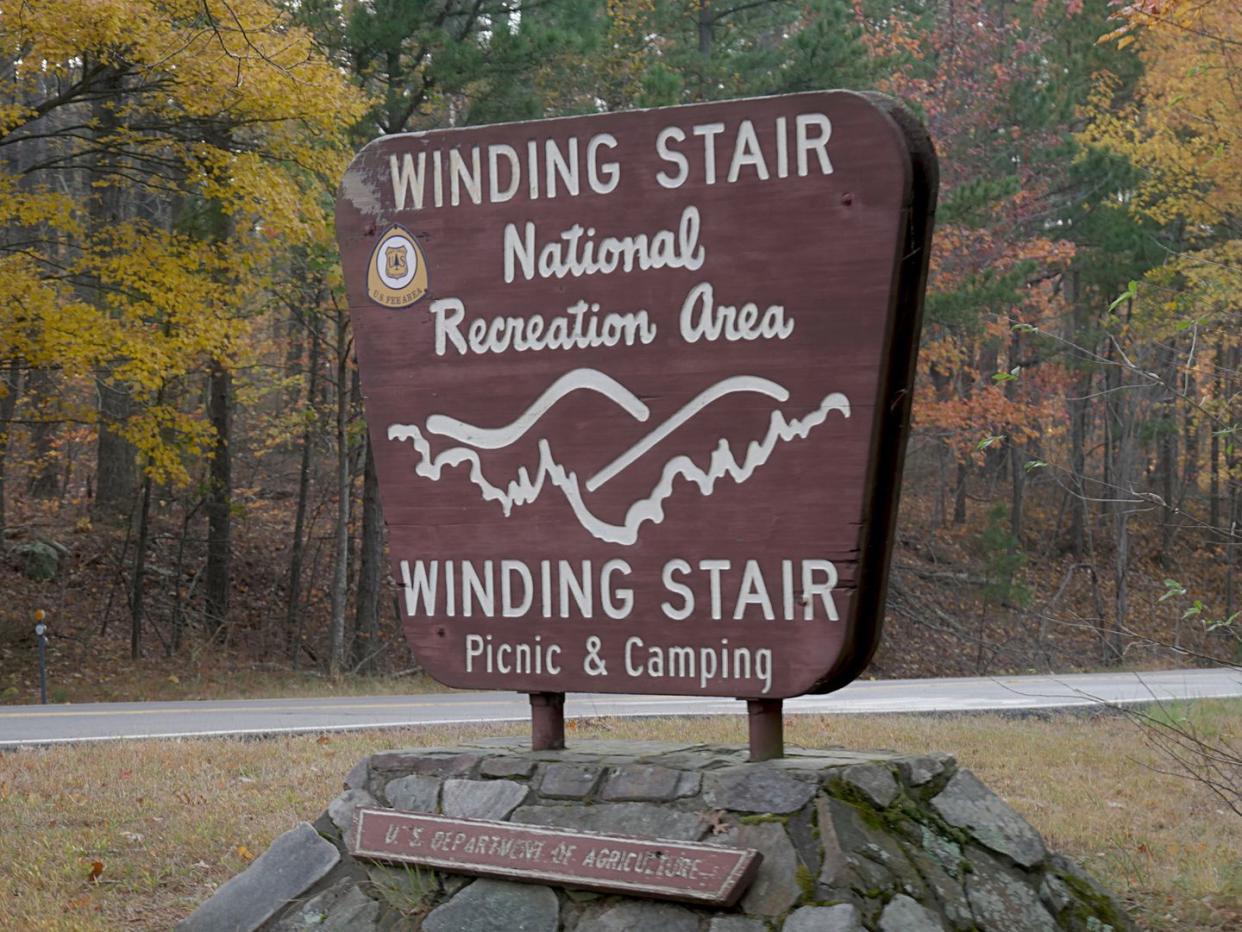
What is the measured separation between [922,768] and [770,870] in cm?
87

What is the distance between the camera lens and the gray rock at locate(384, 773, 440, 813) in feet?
17.2

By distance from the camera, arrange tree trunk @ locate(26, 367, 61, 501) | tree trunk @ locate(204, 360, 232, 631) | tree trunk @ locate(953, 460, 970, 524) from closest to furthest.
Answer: tree trunk @ locate(204, 360, 232, 631) → tree trunk @ locate(26, 367, 61, 501) → tree trunk @ locate(953, 460, 970, 524)

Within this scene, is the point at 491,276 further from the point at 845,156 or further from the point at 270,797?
the point at 270,797

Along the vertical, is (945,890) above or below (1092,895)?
above

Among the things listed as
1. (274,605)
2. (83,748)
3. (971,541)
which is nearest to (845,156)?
(83,748)

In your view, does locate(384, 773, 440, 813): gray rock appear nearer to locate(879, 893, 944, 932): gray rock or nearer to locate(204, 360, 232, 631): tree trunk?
locate(879, 893, 944, 932): gray rock

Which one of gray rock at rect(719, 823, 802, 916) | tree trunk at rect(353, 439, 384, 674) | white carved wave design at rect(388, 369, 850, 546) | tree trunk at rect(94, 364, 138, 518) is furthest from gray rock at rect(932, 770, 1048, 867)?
tree trunk at rect(94, 364, 138, 518)

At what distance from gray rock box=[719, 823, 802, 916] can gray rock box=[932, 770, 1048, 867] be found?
29.7 inches

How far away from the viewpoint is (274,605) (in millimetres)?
21859

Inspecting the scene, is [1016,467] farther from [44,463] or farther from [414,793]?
[414,793]

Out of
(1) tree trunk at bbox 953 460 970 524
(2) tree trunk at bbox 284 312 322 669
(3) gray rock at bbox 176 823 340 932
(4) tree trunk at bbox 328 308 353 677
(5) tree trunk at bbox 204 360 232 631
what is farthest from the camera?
(1) tree trunk at bbox 953 460 970 524

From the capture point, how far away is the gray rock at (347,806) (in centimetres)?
533

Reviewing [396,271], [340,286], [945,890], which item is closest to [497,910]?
[945,890]

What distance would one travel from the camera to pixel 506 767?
17.1 ft
